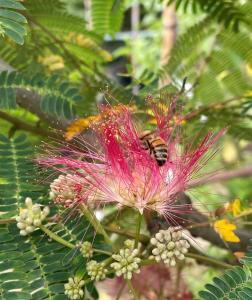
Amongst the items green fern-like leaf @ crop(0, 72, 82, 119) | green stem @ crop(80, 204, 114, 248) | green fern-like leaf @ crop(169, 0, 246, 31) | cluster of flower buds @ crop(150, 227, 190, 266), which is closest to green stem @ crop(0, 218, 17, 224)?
green stem @ crop(80, 204, 114, 248)

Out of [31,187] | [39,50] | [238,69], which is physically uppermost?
[39,50]

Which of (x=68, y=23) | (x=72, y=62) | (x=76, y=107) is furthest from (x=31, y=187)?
(x=68, y=23)

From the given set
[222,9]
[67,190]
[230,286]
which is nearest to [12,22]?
[67,190]

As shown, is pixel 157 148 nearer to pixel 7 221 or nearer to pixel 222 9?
pixel 7 221

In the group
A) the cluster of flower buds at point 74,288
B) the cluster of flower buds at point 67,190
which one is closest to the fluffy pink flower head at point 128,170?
the cluster of flower buds at point 67,190

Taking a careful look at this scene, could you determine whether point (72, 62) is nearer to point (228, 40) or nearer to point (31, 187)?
point (228, 40)

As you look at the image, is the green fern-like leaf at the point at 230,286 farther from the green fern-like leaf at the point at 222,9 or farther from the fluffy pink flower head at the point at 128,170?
the green fern-like leaf at the point at 222,9
